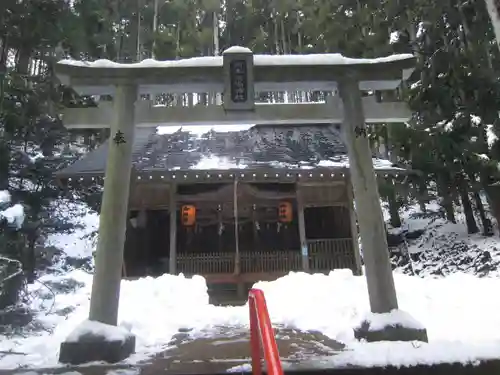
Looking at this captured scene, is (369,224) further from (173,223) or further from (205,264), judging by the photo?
(173,223)

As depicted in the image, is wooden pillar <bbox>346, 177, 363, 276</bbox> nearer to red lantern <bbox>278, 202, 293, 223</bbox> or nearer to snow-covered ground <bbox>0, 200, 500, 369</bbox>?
snow-covered ground <bbox>0, 200, 500, 369</bbox>

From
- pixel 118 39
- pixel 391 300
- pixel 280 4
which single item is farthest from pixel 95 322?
pixel 280 4

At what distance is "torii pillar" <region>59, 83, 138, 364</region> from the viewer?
4.62 meters

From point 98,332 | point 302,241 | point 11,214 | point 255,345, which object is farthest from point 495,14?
point 11,214

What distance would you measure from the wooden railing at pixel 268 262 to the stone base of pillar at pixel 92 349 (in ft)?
25.6

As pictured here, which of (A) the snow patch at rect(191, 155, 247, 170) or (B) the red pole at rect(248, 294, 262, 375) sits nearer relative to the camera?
(B) the red pole at rect(248, 294, 262, 375)

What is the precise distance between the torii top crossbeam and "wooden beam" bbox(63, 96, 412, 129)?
0.91ft

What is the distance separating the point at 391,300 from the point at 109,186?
3.82 m

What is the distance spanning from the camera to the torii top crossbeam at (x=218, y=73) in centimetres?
574

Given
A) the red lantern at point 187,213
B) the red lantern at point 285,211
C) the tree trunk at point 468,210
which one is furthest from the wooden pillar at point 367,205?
the tree trunk at point 468,210

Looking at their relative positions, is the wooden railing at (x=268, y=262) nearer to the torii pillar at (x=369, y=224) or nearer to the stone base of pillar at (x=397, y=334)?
the torii pillar at (x=369, y=224)

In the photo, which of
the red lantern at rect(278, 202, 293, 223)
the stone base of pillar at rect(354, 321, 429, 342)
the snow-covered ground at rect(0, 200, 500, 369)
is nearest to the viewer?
the snow-covered ground at rect(0, 200, 500, 369)

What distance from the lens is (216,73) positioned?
588 cm

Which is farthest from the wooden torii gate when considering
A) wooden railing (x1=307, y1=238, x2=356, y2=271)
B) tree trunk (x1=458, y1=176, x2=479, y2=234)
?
tree trunk (x1=458, y1=176, x2=479, y2=234)
